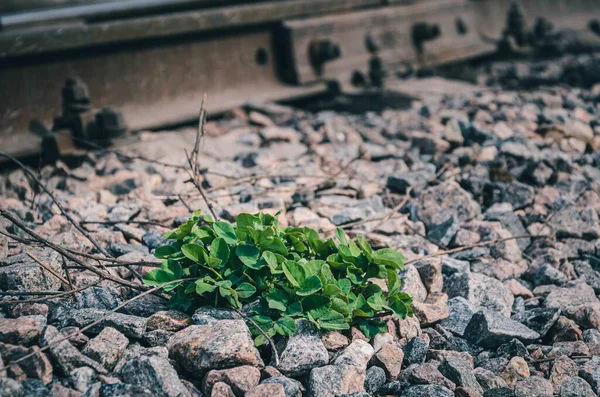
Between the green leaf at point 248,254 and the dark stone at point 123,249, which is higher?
the green leaf at point 248,254

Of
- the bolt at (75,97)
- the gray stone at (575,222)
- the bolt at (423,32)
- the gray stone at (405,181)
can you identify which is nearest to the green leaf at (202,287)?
the gray stone at (405,181)

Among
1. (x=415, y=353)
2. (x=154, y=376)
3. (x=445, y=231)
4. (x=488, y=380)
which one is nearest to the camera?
(x=154, y=376)

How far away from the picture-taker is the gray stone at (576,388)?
2.01 meters

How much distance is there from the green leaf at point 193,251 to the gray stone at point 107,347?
12.1 inches

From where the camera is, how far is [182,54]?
4.67 metres

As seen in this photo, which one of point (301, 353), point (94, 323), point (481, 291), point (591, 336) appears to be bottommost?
point (591, 336)

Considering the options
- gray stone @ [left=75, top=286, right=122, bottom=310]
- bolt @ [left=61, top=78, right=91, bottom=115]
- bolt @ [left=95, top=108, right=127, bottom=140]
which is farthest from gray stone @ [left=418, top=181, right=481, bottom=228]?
bolt @ [left=61, top=78, right=91, bottom=115]

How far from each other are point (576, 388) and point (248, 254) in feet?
3.45

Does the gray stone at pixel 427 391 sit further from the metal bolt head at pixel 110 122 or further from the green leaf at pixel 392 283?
the metal bolt head at pixel 110 122

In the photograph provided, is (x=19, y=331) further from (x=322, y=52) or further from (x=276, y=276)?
(x=322, y=52)

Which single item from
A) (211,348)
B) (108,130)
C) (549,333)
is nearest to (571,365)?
(549,333)

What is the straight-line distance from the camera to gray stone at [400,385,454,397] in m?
1.94

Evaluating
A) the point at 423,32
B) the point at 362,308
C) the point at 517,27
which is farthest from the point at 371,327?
the point at 517,27

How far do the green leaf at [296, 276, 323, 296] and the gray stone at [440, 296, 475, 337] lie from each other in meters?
0.54
